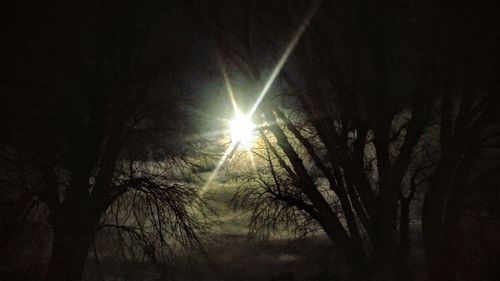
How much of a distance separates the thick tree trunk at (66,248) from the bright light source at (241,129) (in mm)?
4258

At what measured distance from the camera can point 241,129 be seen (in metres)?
12.7

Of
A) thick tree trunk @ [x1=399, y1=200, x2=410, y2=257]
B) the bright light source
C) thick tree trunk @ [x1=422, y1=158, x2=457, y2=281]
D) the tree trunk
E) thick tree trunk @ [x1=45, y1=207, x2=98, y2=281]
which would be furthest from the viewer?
the bright light source

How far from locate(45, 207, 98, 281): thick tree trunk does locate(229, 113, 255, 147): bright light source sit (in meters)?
4.26

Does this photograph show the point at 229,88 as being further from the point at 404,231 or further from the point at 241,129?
the point at 404,231

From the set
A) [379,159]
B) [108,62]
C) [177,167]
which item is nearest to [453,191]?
[379,159]

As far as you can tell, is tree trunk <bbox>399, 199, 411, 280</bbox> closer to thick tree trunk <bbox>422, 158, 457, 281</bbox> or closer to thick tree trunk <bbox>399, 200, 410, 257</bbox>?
thick tree trunk <bbox>399, 200, 410, 257</bbox>

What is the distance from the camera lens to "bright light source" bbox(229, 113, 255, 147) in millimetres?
12523

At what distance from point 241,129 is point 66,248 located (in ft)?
16.8

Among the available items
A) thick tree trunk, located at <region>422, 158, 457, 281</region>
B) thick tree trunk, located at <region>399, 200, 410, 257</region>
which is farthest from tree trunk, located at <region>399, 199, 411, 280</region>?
thick tree trunk, located at <region>422, 158, 457, 281</region>

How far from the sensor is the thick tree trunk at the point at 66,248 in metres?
11.6

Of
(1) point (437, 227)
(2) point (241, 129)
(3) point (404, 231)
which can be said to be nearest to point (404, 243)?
(3) point (404, 231)

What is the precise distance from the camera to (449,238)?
11211 millimetres

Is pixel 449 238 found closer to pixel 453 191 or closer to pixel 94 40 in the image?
pixel 453 191

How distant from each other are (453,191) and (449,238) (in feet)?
3.75
